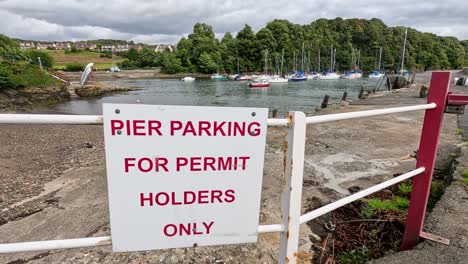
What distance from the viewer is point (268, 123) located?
142 centimetres

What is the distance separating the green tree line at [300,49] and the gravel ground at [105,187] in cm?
8924

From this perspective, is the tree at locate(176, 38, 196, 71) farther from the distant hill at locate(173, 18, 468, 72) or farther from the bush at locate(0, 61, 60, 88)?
the bush at locate(0, 61, 60, 88)

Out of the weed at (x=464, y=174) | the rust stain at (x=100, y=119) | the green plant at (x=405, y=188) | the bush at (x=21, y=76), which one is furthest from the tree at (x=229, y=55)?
the rust stain at (x=100, y=119)

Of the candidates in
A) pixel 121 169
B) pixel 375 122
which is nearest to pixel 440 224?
pixel 121 169

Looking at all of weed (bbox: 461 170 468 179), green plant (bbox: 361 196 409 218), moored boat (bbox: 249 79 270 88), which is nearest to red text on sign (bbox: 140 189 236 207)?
green plant (bbox: 361 196 409 218)

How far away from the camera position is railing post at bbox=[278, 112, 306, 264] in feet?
4.58

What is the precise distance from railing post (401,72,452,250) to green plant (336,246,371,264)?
321 mm

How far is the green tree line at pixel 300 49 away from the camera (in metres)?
99.0

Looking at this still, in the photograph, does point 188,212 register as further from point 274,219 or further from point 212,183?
point 274,219

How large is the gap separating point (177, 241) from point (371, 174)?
4.36 m

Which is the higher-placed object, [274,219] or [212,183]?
[212,183]

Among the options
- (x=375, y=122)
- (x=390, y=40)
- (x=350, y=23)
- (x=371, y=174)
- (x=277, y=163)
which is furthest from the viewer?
(x=350, y=23)

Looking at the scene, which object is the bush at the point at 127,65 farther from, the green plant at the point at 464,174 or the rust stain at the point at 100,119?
the rust stain at the point at 100,119

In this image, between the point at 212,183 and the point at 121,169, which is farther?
the point at 212,183
